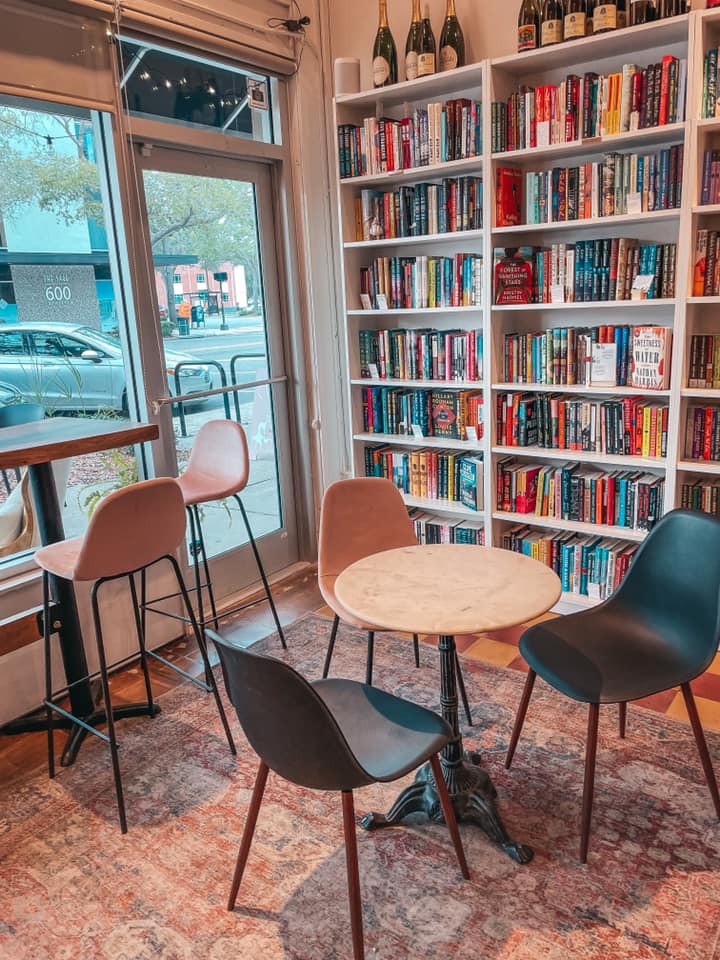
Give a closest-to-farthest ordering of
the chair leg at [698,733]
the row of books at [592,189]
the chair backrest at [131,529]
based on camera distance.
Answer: the chair leg at [698,733]
the chair backrest at [131,529]
the row of books at [592,189]

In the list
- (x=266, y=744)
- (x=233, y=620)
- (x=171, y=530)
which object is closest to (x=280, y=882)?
(x=266, y=744)

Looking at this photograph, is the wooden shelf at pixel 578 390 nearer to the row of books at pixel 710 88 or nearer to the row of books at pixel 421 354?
the row of books at pixel 421 354

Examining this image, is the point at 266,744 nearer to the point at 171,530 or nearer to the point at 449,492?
the point at 171,530

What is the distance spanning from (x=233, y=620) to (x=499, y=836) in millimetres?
1864

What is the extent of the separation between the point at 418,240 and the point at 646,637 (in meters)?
2.08

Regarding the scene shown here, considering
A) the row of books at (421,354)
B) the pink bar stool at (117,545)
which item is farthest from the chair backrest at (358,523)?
the row of books at (421,354)

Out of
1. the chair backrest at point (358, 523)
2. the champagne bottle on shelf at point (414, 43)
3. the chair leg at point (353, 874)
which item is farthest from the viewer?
the champagne bottle on shelf at point (414, 43)

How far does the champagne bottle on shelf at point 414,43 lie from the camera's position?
3.26 m

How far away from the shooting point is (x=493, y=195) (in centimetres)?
317

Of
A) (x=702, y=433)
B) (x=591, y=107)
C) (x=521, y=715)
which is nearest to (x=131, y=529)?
(x=521, y=715)

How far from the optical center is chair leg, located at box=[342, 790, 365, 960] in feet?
5.32

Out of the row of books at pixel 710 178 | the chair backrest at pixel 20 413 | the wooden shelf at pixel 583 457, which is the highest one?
the row of books at pixel 710 178

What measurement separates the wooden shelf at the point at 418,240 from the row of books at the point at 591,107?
37 cm

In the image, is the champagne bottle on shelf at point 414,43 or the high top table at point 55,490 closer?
the high top table at point 55,490
